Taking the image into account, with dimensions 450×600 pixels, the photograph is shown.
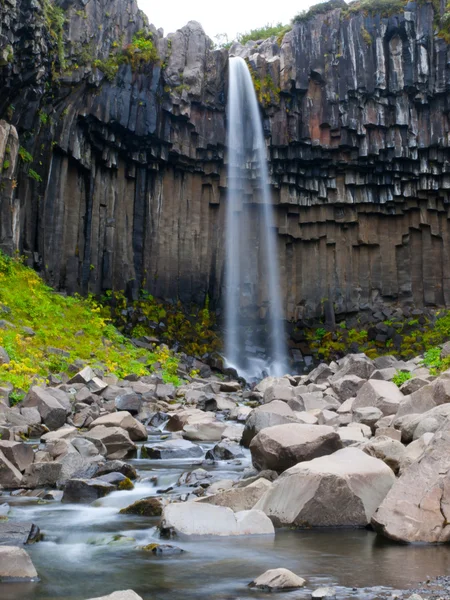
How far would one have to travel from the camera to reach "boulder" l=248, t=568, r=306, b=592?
145 inches

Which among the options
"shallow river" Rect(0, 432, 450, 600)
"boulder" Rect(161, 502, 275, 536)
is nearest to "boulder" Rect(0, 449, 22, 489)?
"shallow river" Rect(0, 432, 450, 600)

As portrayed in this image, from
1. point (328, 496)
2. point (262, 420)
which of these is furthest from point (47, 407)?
point (328, 496)

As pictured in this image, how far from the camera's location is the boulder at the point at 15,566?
384 centimetres

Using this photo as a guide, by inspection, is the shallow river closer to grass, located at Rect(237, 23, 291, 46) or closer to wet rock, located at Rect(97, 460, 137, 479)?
wet rock, located at Rect(97, 460, 137, 479)

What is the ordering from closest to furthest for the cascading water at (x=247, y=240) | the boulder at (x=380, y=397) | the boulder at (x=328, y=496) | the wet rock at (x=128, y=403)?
1. the boulder at (x=328, y=496)
2. the boulder at (x=380, y=397)
3. the wet rock at (x=128, y=403)
4. the cascading water at (x=247, y=240)

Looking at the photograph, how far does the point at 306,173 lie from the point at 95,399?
19.9 m

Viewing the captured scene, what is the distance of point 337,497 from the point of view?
5.06 metres

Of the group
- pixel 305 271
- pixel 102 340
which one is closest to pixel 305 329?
pixel 305 271

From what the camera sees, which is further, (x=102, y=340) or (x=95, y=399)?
(x=102, y=340)

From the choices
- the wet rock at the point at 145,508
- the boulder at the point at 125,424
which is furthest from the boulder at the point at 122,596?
the boulder at the point at 125,424

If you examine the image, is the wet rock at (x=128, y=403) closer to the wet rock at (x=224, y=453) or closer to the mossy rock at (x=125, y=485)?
the wet rock at (x=224, y=453)

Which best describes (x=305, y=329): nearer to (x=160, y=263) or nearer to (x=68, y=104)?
(x=160, y=263)

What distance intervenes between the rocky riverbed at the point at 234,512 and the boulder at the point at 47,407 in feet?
1.89

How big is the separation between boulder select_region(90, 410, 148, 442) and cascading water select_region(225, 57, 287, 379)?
16300 mm
